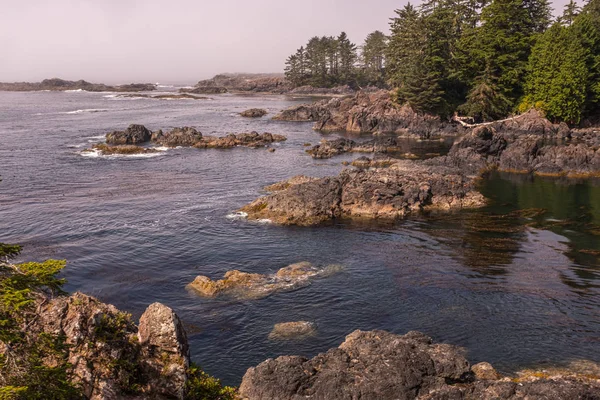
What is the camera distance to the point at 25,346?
37.6 ft

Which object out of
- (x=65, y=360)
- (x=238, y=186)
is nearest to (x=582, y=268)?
(x=65, y=360)

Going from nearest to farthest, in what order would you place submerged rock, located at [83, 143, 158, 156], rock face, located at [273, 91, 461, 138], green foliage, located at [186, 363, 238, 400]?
green foliage, located at [186, 363, 238, 400] < submerged rock, located at [83, 143, 158, 156] < rock face, located at [273, 91, 461, 138]

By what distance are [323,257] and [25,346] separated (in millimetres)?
26591

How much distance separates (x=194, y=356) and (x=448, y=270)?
18.9 meters

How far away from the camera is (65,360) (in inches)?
523

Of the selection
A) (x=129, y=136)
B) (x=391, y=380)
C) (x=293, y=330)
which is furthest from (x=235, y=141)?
(x=391, y=380)

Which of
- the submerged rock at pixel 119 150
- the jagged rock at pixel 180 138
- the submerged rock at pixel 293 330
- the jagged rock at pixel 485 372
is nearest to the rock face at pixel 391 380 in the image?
the jagged rock at pixel 485 372

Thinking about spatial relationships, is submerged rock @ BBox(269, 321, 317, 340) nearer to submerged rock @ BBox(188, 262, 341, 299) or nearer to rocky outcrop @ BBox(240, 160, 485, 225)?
submerged rock @ BBox(188, 262, 341, 299)

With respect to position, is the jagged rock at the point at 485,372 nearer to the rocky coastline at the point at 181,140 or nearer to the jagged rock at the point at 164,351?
the jagged rock at the point at 164,351

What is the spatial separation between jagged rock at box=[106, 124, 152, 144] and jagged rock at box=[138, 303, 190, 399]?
79.9m

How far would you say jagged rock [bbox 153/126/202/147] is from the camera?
90438mm

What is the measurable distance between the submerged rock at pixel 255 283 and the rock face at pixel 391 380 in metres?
12.2

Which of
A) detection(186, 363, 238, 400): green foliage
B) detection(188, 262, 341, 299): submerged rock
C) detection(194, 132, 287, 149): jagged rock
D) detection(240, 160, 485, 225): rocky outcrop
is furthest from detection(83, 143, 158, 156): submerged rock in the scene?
detection(186, 363, 238, 400): green foliage

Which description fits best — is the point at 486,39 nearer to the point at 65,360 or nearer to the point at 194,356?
the point at 194,356
